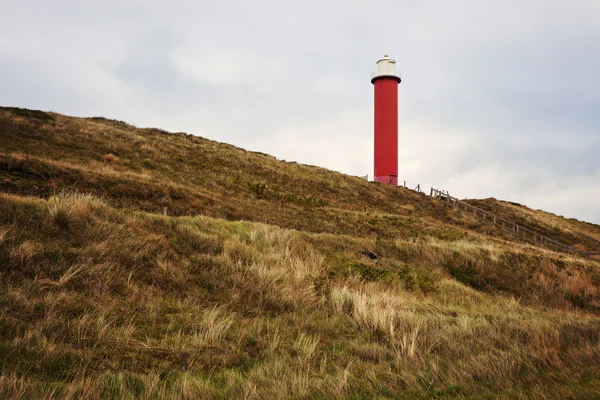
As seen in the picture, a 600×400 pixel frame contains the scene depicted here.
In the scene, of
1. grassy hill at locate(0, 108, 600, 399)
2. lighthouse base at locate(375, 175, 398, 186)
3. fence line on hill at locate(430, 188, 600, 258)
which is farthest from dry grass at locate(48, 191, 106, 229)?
lighthouse base at locate(375, 175, 398, 186)

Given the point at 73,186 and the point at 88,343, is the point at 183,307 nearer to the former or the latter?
the point at 88,343

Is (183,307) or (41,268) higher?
(41,268)

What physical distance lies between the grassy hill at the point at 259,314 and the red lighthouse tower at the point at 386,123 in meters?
32.2

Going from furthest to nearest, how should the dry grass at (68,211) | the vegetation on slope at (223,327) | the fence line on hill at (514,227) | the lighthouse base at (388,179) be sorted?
the lighthouse base at (388,179), the fence line on hill at (514,227), the dry grass at (68,211), the vegetation on slope at (223,327)

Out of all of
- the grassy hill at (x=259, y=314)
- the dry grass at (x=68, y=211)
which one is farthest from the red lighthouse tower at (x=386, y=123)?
the dry grass at (x=68, y=211)

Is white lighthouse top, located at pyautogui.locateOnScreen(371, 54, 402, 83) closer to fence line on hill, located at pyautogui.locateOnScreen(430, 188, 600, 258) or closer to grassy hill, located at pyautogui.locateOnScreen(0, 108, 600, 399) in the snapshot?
fence line on hill, located at pyautogui.locateOnScreen(430, 188, 600, 258)

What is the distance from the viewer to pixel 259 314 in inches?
276

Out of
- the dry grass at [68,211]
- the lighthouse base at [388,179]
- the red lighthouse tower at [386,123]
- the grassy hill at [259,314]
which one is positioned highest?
the red lighthouse tower at [386,123]

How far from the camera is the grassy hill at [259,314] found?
4.46m

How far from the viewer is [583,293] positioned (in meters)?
14.2

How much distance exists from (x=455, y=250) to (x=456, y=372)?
11.9 metres

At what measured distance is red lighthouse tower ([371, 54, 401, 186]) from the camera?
47625 mm

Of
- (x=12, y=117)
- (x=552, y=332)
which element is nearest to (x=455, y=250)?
(x=552, y=332)

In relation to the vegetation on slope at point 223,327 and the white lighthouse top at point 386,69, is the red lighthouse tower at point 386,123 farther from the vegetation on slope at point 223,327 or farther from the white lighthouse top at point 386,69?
the vegetation on slope at point 223,327
